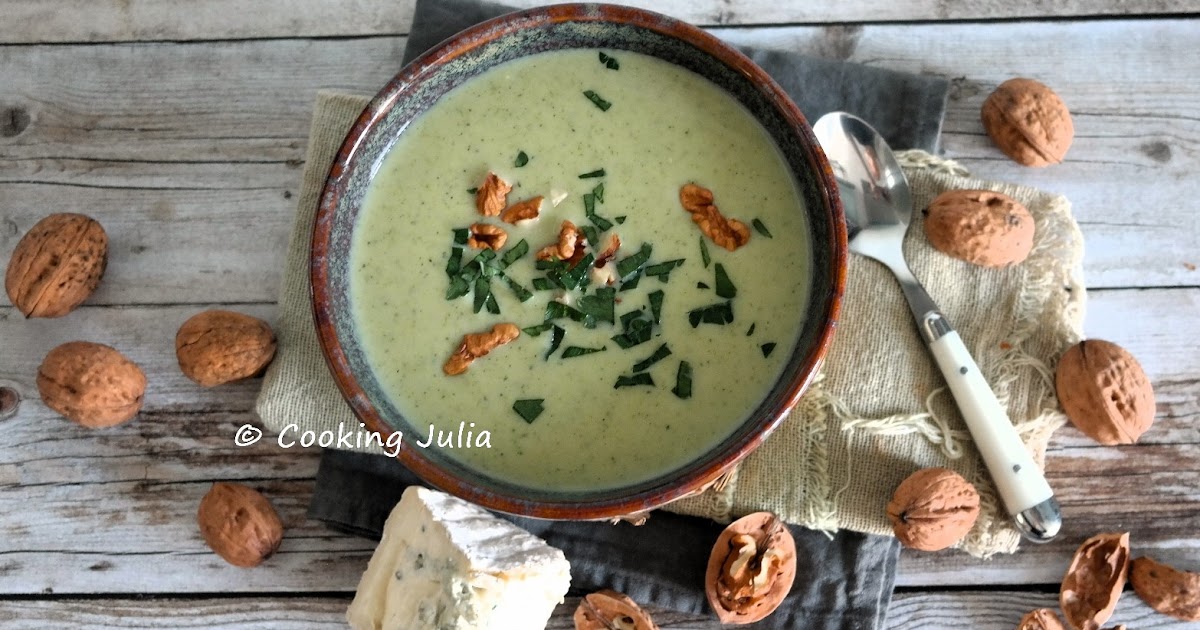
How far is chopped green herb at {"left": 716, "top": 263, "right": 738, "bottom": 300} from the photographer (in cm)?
190

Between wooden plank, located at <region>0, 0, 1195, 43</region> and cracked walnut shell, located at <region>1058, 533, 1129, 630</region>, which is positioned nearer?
cracked walnut shell, located at <region>1058, 533, 1129, 630</region>

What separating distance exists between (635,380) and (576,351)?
0.40 feet

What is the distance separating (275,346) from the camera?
81.8 inches

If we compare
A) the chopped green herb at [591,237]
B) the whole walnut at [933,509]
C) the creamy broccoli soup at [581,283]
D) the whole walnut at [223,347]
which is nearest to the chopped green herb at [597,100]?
the creamy broccoli soup at [581,283]

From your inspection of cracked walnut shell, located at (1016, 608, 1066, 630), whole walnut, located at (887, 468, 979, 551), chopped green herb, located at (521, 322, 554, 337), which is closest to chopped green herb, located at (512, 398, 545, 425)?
chopped green herb, located at (521, 322, 554, 337)

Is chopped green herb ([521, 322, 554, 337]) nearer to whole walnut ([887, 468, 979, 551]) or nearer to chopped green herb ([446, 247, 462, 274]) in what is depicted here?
chopped green herb ([446, 247, 462, 274])

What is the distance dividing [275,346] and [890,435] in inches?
49.2

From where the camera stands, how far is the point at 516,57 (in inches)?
79.0

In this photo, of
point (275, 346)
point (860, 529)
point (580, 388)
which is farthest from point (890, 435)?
point (275, 346)

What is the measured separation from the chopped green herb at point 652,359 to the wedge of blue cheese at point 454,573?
380 mm

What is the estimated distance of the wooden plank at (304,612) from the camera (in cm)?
213

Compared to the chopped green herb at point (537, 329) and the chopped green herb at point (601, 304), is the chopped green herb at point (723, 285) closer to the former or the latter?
the chopped green herb at point (601, 304)

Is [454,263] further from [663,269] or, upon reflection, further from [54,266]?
[54,266]

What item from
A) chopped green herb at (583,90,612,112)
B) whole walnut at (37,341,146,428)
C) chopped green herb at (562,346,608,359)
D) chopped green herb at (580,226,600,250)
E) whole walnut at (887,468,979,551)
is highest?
chopped green herb at (583,90,612,112)
